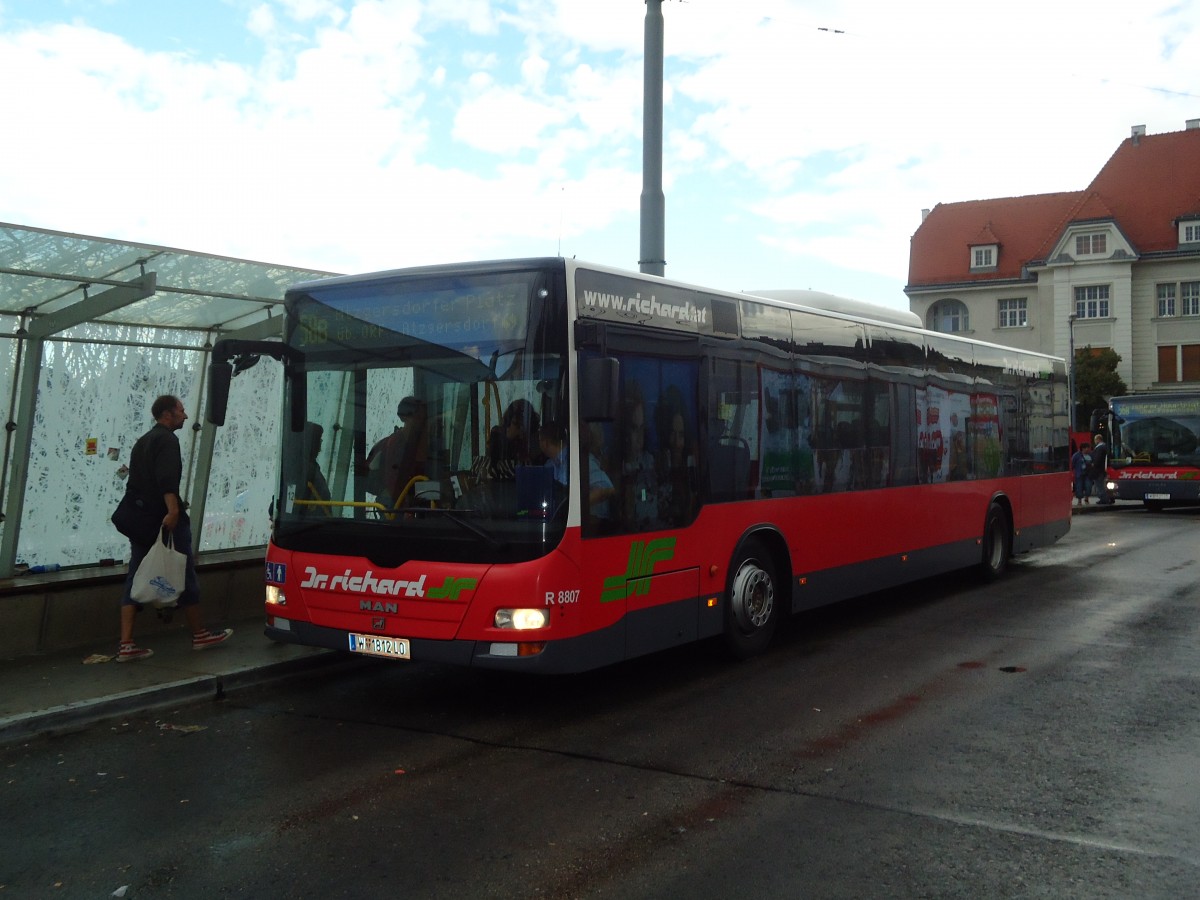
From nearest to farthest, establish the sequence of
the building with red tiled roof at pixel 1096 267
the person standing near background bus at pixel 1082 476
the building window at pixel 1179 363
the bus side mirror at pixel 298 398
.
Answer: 1. the bus side mirror at pixel 298 398
2. the person standing near background bus at pixel 1082 476
3. the building window at pixel 1179 363
4. the building with red tiled roof at pixel 1096 267

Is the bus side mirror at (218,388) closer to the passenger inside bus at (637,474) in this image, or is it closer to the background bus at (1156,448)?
the passenger inside bus at (637,474)

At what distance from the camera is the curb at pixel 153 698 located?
22.6ft

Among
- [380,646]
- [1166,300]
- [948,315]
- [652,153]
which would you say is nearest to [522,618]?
[380,646]

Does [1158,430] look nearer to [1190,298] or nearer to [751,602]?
[751,602]

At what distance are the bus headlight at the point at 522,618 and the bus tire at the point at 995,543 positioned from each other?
8468mm

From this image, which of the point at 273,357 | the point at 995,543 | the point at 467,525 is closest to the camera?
the point at 467,525

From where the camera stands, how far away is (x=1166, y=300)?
2472 inches

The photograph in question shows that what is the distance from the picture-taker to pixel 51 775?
6.17 m

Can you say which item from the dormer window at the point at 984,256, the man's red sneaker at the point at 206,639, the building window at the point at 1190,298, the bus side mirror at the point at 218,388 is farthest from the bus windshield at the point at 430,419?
the dormer window at the point at 984,256

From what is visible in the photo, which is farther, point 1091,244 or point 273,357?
point 1091,244

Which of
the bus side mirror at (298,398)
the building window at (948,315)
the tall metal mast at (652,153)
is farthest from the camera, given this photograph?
the building window at (948,315)

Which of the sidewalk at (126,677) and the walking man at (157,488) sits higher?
the walking man at (157,488)

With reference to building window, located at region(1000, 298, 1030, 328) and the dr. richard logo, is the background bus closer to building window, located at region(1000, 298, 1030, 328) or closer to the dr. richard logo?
the dr. richard logo

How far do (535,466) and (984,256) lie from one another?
68017mm
